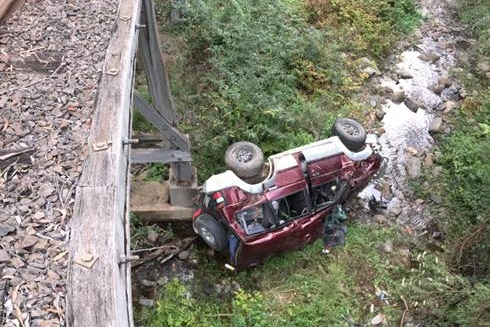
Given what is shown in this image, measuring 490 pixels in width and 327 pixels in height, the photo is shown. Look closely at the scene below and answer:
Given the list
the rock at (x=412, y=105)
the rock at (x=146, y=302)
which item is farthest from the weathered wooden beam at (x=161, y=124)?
the rock at (x=412, y=105)

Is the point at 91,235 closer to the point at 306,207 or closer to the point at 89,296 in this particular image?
the point at 89,296

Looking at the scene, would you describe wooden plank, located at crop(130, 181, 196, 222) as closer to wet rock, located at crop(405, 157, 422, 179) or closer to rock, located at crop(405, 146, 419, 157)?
wet rock, located at crop(405, 157, 422, 179)

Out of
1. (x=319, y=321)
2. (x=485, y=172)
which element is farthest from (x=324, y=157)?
(x=485, y=172)

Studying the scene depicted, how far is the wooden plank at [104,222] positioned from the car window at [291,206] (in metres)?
2.97

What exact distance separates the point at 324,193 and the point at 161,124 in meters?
2.31

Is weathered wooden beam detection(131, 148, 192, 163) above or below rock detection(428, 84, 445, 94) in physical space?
below

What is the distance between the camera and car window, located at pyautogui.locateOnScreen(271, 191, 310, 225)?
19.5 feet

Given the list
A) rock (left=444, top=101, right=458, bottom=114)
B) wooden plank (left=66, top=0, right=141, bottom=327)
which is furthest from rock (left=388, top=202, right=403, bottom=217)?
wooden plank (left=66, top=0, right=141, bottom=327)

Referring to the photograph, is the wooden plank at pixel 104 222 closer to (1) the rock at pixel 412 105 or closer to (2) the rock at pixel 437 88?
(1) the rock at pixel 412 105

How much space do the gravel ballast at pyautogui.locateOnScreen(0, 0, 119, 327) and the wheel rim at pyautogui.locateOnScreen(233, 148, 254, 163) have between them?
2.55 meters

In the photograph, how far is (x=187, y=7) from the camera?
27.4ft

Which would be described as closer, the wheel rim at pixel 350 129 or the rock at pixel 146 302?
the rock at pixel 146 302

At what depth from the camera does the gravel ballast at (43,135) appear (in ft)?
7.67

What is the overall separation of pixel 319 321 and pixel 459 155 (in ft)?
12.5
